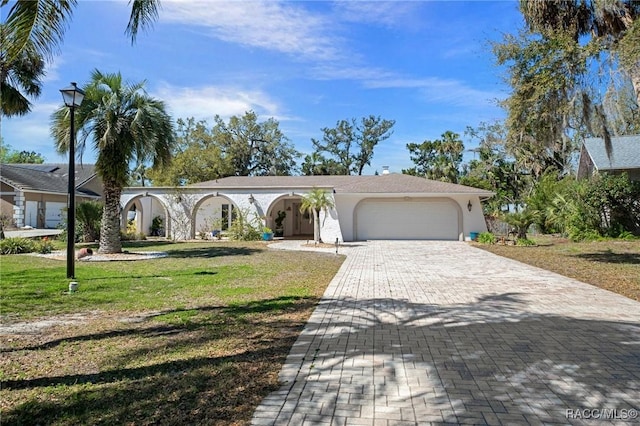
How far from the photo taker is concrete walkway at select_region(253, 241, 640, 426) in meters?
3.09

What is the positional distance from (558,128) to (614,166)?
1255 centimetres

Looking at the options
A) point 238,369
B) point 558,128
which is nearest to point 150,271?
point 238,369

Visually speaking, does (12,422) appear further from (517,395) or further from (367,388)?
(517,395)

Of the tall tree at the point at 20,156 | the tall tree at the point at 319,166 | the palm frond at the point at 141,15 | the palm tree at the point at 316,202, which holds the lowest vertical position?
the palm tree at the point at 316,202

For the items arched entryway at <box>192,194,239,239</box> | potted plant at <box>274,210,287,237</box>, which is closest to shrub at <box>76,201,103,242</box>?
arched entryway at <box>192,194,239,239</box>

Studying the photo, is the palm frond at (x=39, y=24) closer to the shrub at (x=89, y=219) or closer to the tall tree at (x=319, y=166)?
the shrub at (x=89, y=219)

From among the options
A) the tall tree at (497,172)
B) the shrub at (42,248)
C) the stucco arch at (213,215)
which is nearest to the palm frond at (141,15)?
the shrub at (42,248)

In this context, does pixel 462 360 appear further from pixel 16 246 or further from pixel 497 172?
pixel 497 172

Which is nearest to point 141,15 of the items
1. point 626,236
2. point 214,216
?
point 214,216

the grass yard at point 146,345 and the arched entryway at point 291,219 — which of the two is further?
the arched entryway at point 291,219

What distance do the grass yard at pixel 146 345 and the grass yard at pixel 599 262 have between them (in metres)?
6.60

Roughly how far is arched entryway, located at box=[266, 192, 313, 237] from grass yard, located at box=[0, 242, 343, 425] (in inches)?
662

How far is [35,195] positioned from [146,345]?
33.3m

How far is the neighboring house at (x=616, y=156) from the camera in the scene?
67.4ft
